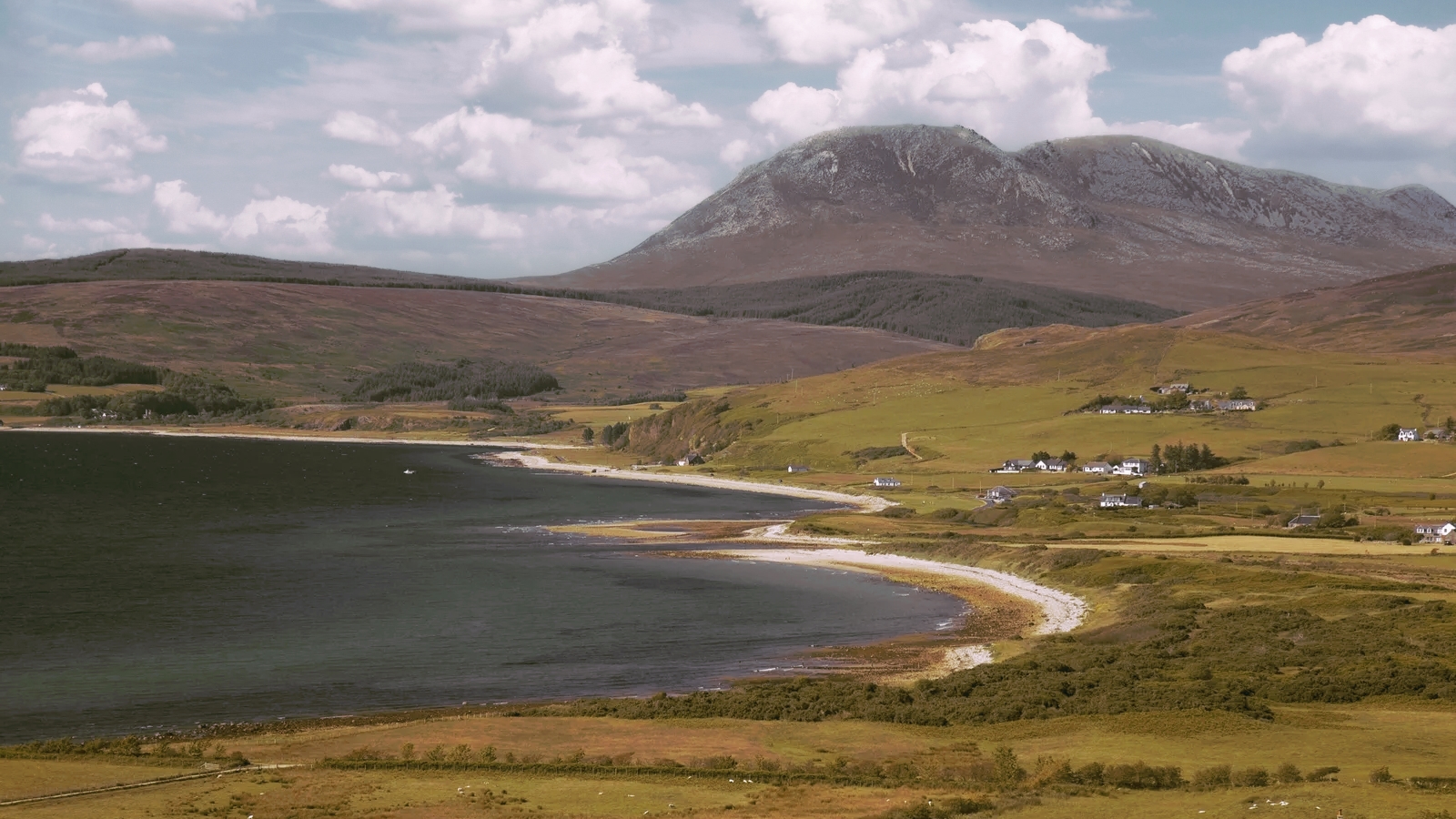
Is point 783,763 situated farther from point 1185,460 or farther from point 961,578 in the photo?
point 1185,460

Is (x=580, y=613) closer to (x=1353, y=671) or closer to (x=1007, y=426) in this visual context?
(x=1353, y=671)

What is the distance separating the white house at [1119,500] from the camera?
4788 inches

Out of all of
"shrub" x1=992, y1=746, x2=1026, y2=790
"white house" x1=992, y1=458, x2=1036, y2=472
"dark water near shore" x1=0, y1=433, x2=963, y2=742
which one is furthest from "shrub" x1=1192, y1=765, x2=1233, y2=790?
"white house" x1=992, y1=458, x2=1036, y2=472

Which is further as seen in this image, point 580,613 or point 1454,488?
point 1454,488

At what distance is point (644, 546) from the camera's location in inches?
4097

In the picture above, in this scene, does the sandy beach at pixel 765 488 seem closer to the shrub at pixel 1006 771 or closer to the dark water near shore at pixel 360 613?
the dark water near shore at pixel 360 613

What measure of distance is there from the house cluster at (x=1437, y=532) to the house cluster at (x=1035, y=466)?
62464 mm

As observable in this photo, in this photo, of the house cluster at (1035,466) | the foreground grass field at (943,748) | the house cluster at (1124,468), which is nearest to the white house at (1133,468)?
the house cluster at (1124,468)

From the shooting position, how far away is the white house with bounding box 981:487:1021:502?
127m

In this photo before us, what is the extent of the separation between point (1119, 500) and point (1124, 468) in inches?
1252

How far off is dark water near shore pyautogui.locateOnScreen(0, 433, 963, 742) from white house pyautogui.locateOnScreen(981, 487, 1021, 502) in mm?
22175

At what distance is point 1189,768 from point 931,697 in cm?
1146

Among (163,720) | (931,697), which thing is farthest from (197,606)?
(931,697)

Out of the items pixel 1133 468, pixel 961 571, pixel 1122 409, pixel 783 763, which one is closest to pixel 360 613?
pixel 961 571
